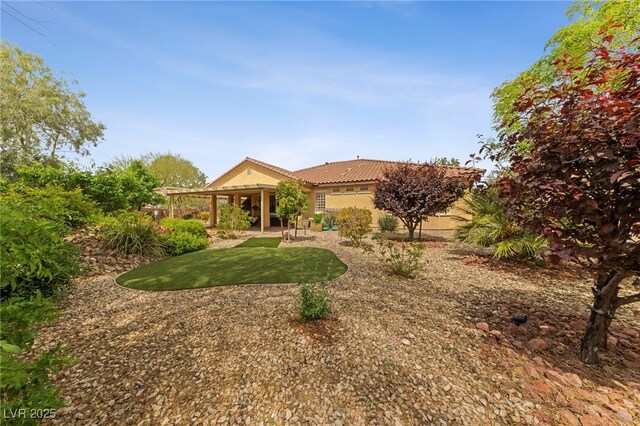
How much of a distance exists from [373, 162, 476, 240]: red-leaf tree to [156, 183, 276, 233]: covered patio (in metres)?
6.77

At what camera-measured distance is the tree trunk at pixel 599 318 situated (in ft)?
9.04

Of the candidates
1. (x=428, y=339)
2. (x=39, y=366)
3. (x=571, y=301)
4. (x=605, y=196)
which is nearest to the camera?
(x=39, y=366)

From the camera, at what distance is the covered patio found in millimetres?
14536

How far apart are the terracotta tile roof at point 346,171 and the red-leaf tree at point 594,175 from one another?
1383 cm

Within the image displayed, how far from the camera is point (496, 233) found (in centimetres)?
700

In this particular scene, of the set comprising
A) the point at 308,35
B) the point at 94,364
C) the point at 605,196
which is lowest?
the point at 94,364

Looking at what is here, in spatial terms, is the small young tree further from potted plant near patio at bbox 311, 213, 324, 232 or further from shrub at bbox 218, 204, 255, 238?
potted plant near patio at bbox 311, 213, 324, 232

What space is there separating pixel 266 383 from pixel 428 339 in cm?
211

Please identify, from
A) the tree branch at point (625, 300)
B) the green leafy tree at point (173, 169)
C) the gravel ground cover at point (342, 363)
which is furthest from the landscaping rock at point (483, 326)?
the green leafy tree at point (173, 169)

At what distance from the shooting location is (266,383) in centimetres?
246

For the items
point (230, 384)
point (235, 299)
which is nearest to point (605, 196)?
point (230, 384)

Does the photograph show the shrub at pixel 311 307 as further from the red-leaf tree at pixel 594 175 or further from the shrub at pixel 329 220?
the shrub at pixel 329 220

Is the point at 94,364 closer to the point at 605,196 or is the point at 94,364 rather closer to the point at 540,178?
the point at 540,178

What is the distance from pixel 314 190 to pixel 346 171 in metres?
3.52
